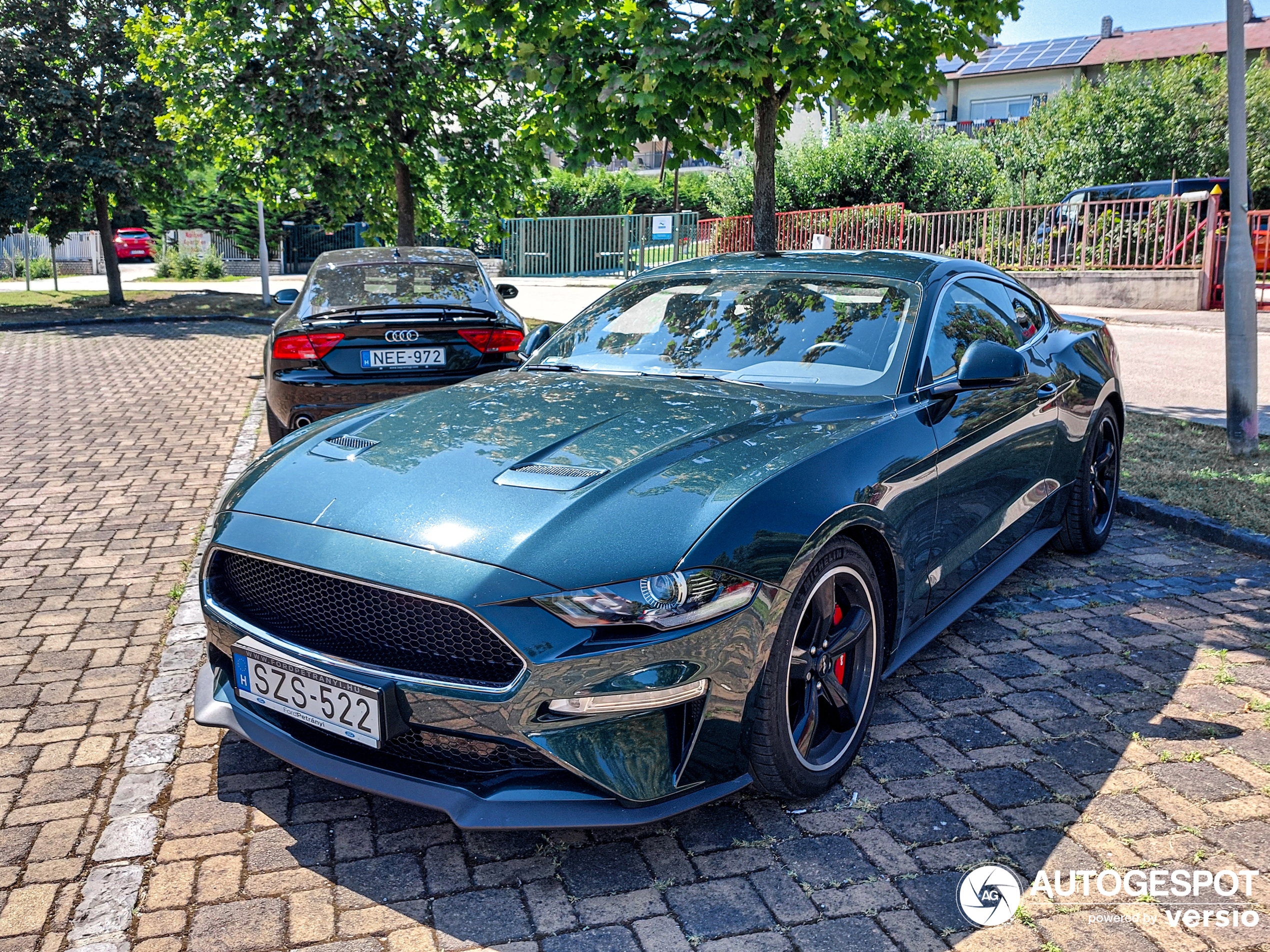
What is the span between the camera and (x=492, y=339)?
7.59 m

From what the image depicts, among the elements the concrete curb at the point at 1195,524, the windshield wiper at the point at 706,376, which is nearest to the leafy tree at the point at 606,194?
the concrete curb at the point at 1195,524

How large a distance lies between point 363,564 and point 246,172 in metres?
15.9

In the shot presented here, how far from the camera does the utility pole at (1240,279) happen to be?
23.1 ft

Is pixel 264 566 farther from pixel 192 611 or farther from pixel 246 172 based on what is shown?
pixel 246 172

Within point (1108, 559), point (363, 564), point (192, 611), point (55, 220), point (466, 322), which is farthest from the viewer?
point (55, 220)

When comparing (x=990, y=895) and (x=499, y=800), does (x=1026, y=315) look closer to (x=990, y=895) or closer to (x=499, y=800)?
(x=990, y=895)

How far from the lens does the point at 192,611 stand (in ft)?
16.0

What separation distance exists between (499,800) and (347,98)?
14190mm

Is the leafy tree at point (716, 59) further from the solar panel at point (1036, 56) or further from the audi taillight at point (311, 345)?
the solar panel at point (1036, 56)

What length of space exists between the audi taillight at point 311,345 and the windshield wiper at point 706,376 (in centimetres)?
363

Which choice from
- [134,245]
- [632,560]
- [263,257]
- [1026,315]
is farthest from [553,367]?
[134,245]

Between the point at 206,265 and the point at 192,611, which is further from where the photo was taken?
the point at 206,265

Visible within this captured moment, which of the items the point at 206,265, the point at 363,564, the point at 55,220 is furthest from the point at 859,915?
the point at 206,265

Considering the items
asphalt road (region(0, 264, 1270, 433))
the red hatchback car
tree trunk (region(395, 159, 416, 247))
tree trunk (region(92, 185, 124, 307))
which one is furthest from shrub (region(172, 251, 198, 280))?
tree trunk (region(395, 159, 416, 247))
